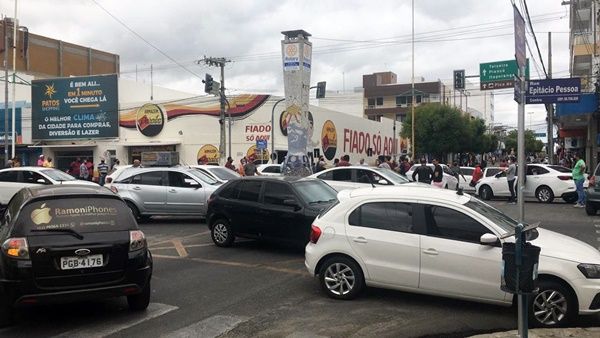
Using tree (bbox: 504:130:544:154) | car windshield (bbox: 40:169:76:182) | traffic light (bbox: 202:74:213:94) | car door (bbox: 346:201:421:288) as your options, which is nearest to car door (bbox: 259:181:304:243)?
car door (bbox: 346:201:421:288)

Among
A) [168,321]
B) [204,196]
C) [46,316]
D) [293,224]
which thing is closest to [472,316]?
[168,321]

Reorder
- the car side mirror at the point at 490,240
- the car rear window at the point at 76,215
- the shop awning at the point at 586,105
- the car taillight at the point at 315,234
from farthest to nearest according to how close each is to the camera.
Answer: the shop awning at the point at 586,105, the car taillight at the point at 315,234, the car side mirror at the point at 490,240, the car rear window at the point at 76,215

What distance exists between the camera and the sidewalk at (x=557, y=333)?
5594 millimetres

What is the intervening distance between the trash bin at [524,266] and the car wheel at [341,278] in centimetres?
248

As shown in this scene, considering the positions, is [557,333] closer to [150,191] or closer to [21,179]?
[150,191]

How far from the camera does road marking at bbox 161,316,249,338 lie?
5.91 m

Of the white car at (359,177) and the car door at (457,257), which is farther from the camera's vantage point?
the white car at (359,177)

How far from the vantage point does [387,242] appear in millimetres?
6902

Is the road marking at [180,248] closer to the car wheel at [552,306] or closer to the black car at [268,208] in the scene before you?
the black car at [268,208]

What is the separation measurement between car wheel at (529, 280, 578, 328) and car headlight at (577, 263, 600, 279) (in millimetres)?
256

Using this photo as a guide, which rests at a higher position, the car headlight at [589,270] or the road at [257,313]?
the car headlight at [589,270]

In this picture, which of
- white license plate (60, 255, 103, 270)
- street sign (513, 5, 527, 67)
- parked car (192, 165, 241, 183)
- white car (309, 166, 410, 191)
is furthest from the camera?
parked car (192, 165, 241, 183)

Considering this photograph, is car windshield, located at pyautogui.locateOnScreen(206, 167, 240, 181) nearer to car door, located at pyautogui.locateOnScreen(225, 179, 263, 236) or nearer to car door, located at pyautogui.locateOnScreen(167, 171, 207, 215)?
car door, located at pyautogui.locateOnScreen(167, 171, 207, 215)

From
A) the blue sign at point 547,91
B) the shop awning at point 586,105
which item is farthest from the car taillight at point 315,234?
the shop awning at point 586,105
